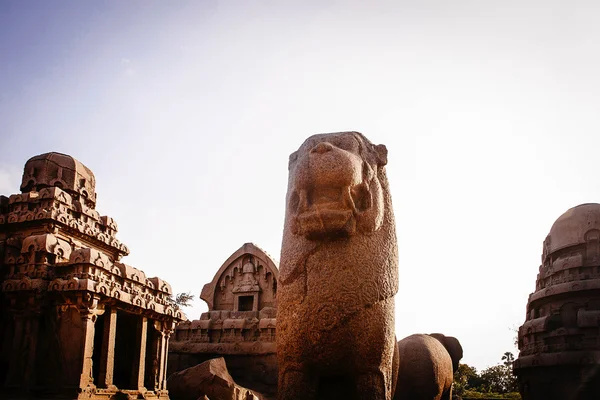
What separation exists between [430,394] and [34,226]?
9.11 meters

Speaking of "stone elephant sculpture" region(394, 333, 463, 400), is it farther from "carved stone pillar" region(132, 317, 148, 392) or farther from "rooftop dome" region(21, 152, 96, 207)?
"rooftop dome" region(21, 152, 96, 207)

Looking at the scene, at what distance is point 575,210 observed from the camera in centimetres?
1661

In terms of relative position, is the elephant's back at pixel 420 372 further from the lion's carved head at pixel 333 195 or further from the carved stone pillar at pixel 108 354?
the carved stone pillar at pixel 108 354

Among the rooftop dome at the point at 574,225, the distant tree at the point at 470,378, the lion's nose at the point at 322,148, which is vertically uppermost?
the rooftop dome at the point at 574,225

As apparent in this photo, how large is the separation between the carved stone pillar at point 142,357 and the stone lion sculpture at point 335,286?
8.91m

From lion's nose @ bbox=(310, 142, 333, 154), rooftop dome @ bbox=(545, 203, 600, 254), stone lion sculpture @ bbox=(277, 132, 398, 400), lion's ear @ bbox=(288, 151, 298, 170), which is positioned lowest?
stone lion sculpture @ bbox=(277, 132, 398, 400)

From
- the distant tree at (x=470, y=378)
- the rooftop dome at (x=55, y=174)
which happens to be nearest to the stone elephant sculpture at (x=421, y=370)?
the rooftop dome at (x=55, y=174)

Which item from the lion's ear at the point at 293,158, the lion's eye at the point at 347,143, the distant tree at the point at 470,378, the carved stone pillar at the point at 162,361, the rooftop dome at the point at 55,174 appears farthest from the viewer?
the distant tree at the point at 470,378

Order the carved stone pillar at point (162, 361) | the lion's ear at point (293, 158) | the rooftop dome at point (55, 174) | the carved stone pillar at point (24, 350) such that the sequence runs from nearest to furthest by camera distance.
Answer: the lion's ear at point (293, 158), the carved stone pillar at point (24, 350), the rooftop dome at point (55, 174), the carved stone pillar at point (162, 361)

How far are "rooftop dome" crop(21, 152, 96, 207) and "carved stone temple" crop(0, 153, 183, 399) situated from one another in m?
0.02

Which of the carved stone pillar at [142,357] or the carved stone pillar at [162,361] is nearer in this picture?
the carved stone pillar at [142,357]

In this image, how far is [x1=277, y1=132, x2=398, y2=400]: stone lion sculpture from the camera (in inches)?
174

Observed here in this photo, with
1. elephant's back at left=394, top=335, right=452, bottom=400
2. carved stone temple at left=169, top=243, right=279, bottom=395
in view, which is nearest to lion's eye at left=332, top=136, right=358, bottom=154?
elephant's back at left=394, top=335, right=452, bottom=400

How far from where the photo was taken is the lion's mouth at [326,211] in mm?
4500
